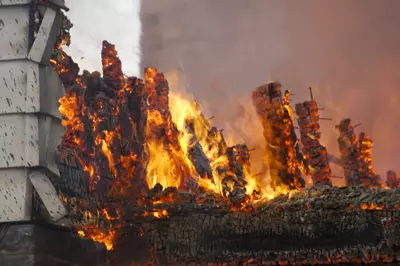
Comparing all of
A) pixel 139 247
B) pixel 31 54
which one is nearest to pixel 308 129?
pixel 139 247

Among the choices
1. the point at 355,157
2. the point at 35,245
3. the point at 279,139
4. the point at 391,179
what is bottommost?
the point at 35,245

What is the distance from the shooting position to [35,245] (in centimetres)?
415

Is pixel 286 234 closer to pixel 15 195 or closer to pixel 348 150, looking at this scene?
pixel 15 195

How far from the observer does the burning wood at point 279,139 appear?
26797mm

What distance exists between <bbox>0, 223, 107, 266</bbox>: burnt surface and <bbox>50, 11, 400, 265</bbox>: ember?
3.27ft

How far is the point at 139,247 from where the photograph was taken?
15.8 meters

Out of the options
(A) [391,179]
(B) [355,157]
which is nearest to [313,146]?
(B) [355,157]

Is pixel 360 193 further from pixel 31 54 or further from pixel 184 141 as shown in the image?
pixel 184 141

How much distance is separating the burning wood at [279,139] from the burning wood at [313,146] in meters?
2.43

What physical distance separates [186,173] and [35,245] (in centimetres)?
2828

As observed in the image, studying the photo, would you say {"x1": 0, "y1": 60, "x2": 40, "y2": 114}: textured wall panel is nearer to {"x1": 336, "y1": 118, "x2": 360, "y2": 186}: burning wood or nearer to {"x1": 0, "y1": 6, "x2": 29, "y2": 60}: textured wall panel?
{"x1": 0, "y1": 6, "x2": 29, "y2": 60}: textured wall panel

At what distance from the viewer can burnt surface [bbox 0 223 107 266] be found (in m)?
4.10

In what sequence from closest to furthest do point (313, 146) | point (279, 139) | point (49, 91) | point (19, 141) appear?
point (19, 141) < point (49, 91) < point (279, 139) < point (313, 146)

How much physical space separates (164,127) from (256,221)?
18.8 m
